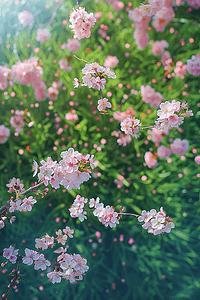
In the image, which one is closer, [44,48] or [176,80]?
[176,80]

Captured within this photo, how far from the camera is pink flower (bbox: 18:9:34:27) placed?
6.29 feet

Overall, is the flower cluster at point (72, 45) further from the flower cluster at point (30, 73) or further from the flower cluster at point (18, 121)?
the flower cluster at point (18, 121)

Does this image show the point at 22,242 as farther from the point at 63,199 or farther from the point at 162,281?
the point at 162,281

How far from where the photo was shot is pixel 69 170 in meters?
0.86

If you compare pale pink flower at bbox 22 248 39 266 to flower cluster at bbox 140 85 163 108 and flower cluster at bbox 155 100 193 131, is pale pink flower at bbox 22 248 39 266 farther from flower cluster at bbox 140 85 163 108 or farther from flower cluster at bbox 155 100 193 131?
flower cluster at bbox 140 85 163 108

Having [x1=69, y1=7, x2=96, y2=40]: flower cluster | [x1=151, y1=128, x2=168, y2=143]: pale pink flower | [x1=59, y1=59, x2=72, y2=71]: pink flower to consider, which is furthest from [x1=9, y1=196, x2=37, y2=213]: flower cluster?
[x1=59, y1=59, x2=72, y2=71]: pink flower

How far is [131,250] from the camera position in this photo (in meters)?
1.70

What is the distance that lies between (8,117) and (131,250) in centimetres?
124

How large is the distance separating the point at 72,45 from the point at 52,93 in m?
0.36

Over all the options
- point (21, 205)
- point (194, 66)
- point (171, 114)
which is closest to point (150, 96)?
point (194, 66)

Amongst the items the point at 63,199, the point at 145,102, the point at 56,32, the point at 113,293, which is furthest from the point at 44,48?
the point at 113,293

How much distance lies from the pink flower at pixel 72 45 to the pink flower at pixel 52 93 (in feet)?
1.03

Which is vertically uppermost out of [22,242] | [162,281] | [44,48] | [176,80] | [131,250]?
[44,48]

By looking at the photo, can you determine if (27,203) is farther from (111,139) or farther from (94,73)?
(111,139)
